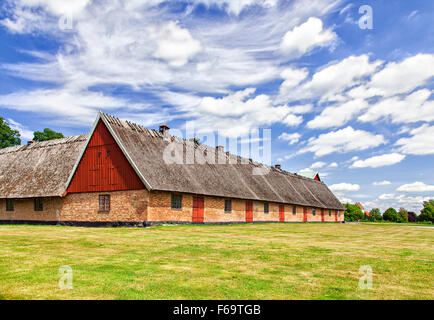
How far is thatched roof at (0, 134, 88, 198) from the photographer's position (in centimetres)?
3035

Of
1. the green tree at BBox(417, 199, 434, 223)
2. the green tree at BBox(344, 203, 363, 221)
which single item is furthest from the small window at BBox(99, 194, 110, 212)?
the green tree at BBox(417, 199, 434, 223)

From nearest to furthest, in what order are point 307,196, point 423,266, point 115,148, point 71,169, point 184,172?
1. point 423,266
2. point 115,148
3. point 184,172
4. point 71,169
5. point 307,196

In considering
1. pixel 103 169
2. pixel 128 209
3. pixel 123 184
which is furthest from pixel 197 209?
pixel 103 169

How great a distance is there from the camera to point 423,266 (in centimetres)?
944

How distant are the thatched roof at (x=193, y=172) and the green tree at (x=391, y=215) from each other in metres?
45.3

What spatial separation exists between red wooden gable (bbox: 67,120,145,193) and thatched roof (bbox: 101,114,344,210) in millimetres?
818

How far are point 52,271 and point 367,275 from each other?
7240 mm

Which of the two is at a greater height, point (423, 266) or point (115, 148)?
point (115, 148)

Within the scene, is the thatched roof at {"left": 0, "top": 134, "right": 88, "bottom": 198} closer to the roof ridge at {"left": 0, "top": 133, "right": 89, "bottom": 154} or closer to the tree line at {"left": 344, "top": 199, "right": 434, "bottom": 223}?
the roof ridge at {"left": 0, "top": 133, "right": 89, "bottom": 154}

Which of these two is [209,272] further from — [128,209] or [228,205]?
[228,205]

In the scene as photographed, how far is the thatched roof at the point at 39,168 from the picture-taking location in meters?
30.4
